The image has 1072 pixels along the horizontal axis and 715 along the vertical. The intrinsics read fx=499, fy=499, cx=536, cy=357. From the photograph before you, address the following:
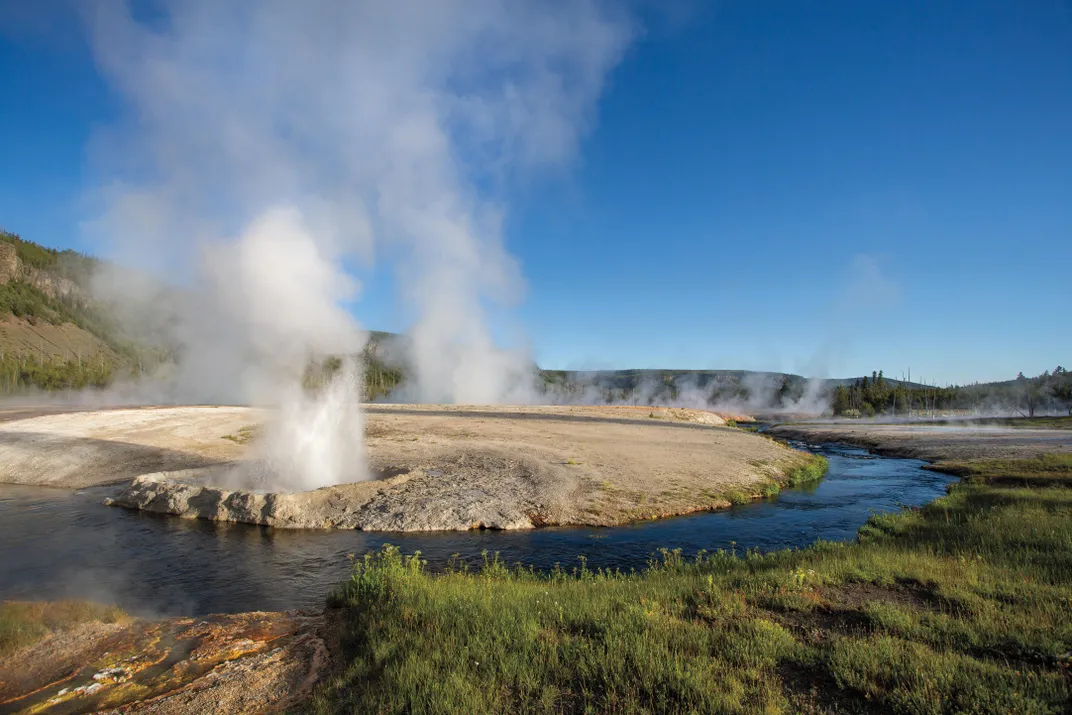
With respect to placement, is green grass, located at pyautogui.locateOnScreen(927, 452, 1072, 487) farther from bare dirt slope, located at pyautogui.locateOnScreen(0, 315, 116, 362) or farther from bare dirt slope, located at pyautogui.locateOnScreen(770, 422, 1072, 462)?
bare dirt slope, located at pyautogui.locateOnScreen(0, 315, 116, 362)

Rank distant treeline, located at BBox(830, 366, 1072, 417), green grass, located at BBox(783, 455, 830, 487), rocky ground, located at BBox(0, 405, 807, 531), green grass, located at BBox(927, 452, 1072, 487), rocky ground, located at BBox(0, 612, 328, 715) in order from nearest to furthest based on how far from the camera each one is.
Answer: rocky ground, located at BBox(0, 612, 328, 715)
rocky ground, located at BBox(0, 405, 807, 531)
green grass, located at BBox(927, 452, 1072, 487)
green grass, located at BBox(783, 455, 830, 487)
distant treeline, located at BBox(830, 366, 1072, 417)

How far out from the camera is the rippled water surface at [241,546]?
12.8m

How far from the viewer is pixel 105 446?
102ft

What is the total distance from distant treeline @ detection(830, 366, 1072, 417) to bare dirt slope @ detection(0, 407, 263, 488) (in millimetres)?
139074

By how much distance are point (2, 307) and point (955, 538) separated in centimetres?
25022

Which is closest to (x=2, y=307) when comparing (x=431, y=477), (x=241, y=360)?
(x=241, y=360)

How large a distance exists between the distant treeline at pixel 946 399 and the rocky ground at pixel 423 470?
118 meters

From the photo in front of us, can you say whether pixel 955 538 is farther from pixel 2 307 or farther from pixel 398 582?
pixel 2 307

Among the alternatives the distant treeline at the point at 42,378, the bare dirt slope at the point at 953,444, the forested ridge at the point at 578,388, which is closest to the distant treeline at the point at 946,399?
the forested ridge at the point at 578,388

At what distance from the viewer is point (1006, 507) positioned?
60.5ft

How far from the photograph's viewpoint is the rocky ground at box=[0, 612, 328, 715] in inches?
274

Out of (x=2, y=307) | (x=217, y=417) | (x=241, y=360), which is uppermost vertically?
(x=2, y=307)

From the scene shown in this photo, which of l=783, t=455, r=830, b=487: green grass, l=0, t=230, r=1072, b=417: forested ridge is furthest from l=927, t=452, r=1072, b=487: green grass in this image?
l=0, t=230, r=1072, b=417: forested ridge

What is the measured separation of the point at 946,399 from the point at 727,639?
177m
